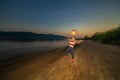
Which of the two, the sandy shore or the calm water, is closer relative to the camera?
the sandy shore

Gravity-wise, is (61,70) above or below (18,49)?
above

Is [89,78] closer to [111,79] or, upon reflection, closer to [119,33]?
[111,79]

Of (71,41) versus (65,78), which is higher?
(71,41)

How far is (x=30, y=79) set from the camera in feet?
15.7

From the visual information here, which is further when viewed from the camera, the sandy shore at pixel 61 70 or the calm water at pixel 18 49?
the calm water at pixel 18 49

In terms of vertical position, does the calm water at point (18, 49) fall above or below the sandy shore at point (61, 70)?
below

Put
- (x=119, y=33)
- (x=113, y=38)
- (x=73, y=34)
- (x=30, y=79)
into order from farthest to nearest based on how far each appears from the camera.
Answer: (x=113, y=38)
(x=119, y=33)
(x=73, y=34)
(x=30, y=79)

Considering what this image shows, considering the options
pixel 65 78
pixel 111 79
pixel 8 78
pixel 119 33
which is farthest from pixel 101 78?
pixel 119 33

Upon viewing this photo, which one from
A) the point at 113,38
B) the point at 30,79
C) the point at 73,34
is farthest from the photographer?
the point at 113,38

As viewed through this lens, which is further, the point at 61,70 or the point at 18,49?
the point at 18,49

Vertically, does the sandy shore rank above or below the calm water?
above

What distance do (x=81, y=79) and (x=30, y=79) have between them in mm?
2247

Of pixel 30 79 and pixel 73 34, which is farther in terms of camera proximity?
pixel 73 34

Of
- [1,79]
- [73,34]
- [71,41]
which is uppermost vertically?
[73,34]
